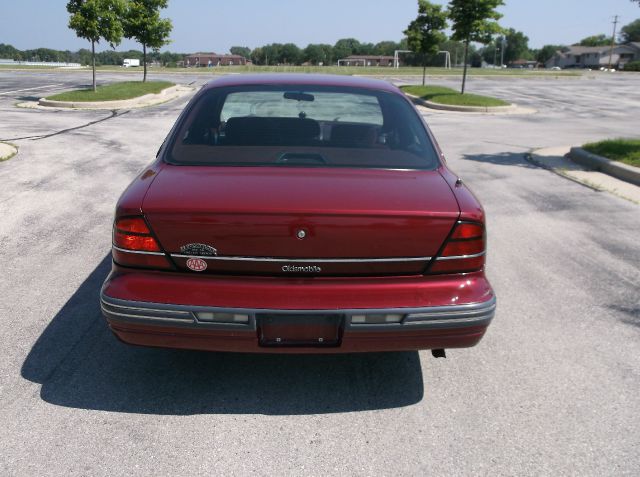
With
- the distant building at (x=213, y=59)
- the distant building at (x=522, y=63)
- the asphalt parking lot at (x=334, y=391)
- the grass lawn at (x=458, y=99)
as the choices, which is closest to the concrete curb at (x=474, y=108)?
the grass lawn at (x=458, y=99)

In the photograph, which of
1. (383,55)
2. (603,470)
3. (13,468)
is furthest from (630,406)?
(383,55)

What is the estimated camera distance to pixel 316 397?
3.28m

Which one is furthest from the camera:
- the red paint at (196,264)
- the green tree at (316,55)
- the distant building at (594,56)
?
the distant building at (594,56)

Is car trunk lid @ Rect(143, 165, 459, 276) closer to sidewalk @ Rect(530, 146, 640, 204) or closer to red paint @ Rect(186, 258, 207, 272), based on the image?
red paint @ Rect(186, 258, 207, 272)

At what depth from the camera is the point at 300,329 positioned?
290 centimetres

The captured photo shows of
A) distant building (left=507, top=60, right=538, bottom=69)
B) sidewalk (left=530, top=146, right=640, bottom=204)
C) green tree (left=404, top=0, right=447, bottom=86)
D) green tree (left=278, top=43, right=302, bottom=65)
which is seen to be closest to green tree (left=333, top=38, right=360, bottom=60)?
green tree (left=278, top=43, right=302, bottom=65)

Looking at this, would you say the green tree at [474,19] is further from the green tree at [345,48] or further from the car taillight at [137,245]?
the green tree at [345,48]

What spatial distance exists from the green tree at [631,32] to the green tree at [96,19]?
152103 millimetres

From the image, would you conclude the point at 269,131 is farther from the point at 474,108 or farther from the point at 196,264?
the point at 474,108

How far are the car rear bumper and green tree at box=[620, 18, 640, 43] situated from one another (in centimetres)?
16560

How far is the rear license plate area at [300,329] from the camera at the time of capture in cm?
287

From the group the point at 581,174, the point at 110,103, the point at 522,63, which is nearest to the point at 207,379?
the point at 581,174

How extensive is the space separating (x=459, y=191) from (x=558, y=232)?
3815mm

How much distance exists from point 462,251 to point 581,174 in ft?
25.6
